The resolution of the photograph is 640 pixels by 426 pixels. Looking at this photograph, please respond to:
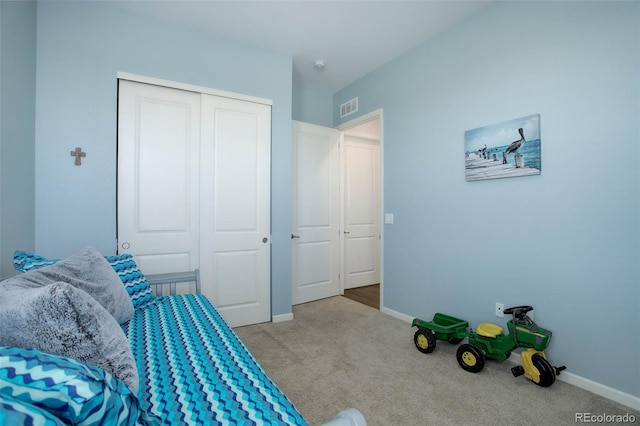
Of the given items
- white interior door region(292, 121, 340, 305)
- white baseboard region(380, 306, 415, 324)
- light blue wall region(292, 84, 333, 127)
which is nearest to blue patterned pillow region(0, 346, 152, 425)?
white baseboard region(380, 306, 415, 324)

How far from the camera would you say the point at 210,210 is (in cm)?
286

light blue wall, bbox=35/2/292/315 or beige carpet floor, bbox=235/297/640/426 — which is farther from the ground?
light blue wall, bbox=35/2/292/315

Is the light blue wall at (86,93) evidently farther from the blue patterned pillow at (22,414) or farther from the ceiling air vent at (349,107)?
the blue patterned pillow at (22,414)

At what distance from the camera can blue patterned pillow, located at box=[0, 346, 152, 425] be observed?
20.8 inches

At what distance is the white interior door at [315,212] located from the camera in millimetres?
3742

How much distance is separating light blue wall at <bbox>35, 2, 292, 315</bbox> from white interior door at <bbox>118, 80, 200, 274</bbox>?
101 mm

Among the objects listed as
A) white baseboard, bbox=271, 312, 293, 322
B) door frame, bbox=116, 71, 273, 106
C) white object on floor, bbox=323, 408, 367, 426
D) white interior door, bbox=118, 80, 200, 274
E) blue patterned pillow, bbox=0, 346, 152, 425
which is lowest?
white baseboard, bbox=271, 312, 293, 322

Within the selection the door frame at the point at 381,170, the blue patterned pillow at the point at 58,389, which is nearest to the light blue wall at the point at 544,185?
the door frame at the point at 381,170

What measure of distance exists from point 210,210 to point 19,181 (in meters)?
1.30

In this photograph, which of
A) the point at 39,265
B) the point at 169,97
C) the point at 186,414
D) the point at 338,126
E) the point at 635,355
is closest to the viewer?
the point at 186,414

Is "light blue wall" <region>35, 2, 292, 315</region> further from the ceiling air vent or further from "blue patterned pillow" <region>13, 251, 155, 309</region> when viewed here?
the ceiling air vent

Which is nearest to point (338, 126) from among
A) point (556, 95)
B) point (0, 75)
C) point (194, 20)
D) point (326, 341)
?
point (194, 20)

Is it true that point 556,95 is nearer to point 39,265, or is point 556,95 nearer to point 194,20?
point 194,20

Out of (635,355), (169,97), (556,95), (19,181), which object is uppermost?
(169,97)
